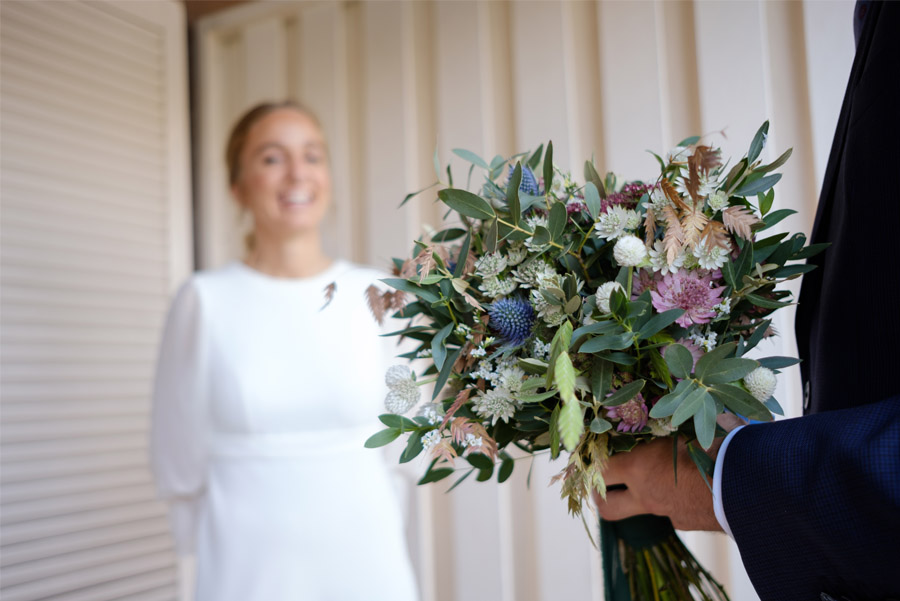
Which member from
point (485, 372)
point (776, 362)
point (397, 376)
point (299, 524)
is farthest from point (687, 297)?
point (299, 524)

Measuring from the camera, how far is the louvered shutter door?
1.88 meters

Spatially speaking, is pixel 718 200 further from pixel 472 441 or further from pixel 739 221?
pixel 472 441

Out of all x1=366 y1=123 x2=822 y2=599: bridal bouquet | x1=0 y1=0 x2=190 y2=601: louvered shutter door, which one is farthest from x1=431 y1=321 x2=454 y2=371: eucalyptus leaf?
x1=0 y1=0 x2=190 y2=601: louvered shutter door

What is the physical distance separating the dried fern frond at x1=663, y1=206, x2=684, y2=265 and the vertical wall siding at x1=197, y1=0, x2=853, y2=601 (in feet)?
2.87

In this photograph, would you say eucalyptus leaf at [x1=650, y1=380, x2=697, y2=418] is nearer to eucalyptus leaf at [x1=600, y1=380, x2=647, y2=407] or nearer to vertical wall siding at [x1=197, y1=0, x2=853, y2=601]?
eucalyptus leaf at [x1=600, y1=380, x2=647, y2=407]

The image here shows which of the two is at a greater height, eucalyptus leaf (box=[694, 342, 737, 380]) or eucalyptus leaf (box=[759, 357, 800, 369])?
eucalyptus leaf (box=[694, 342, 737, 380])

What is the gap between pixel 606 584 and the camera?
101cm

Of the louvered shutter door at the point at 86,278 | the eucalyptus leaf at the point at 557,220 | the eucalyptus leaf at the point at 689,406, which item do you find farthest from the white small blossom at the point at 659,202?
the louvered shutter door at the point at 86,278

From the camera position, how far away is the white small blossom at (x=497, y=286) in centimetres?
85

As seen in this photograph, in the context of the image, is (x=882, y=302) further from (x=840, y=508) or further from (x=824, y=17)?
(x=824, y=17)

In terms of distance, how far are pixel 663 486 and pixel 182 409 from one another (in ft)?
4.17

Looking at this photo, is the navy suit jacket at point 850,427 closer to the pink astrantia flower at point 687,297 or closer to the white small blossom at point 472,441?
the pink astrantia flower at point 687,297

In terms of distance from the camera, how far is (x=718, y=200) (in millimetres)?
793

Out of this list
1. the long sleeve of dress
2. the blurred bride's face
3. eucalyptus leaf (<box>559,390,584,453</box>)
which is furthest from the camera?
the blurred bride's face
